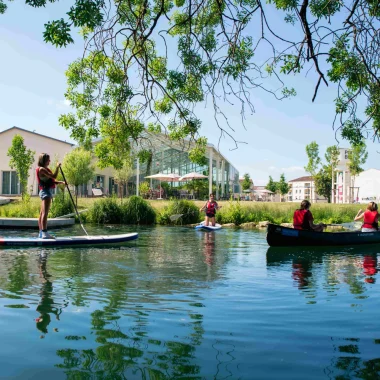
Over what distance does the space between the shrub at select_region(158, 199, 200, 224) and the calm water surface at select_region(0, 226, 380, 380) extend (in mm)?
13248

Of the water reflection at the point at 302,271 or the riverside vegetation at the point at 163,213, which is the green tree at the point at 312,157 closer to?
the riverside vegetation at the point at 163,213

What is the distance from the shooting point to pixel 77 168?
32219 mm

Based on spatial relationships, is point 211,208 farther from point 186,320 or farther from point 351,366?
point 351,366

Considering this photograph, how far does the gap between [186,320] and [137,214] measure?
18.1 m

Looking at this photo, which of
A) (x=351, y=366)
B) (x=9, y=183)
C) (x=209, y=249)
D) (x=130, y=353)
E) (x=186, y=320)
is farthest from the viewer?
(x=9, y=183)

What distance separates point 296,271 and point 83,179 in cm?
2567

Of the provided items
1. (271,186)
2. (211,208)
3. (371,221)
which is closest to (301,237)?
(371,221)

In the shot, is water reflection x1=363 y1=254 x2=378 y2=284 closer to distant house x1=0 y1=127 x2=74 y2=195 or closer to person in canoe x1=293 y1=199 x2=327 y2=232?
person in canoe x1=293 y1=199 x2=327 y2=232

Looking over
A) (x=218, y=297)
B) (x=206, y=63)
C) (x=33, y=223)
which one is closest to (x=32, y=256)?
(x=218, y=297)

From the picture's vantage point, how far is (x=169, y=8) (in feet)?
25.9

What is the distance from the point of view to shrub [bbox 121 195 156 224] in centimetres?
2295

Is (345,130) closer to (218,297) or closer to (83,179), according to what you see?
(218,297)

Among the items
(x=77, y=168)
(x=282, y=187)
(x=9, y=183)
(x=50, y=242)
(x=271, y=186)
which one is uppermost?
(x=271, y=186)

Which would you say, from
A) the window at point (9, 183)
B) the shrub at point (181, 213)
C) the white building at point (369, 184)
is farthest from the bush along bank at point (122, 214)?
the white building at point (369, 184)
